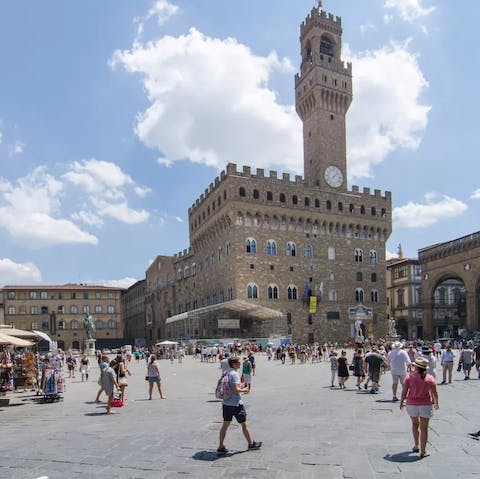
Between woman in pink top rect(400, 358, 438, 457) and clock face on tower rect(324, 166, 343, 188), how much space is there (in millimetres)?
43082

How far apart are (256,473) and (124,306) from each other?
286ft

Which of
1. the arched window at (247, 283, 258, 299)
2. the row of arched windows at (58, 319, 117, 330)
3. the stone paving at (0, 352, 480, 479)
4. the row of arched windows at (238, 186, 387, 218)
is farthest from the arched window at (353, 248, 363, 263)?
the row of arched windows at (58, 319, 117, 330)

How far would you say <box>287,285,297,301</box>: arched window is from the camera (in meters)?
46.3

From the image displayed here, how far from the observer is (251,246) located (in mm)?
45188

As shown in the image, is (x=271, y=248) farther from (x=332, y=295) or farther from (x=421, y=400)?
(x=421, y=400)

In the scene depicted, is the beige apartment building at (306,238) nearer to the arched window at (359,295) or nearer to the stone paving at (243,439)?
the arched window at (359,295)

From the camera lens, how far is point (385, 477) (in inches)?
243

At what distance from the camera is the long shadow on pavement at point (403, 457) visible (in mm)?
6907

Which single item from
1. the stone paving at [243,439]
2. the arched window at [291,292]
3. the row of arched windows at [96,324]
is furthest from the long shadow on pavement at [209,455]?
the row of arched windows at [96,324]

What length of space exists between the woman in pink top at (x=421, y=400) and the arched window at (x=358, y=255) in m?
43.5

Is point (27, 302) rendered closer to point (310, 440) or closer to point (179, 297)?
point (179, 297)

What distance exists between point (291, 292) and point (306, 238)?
5293 millimetres

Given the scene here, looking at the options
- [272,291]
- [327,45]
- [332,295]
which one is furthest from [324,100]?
[272,291]

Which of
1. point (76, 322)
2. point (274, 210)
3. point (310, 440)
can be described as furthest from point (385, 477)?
point (76, 322)
